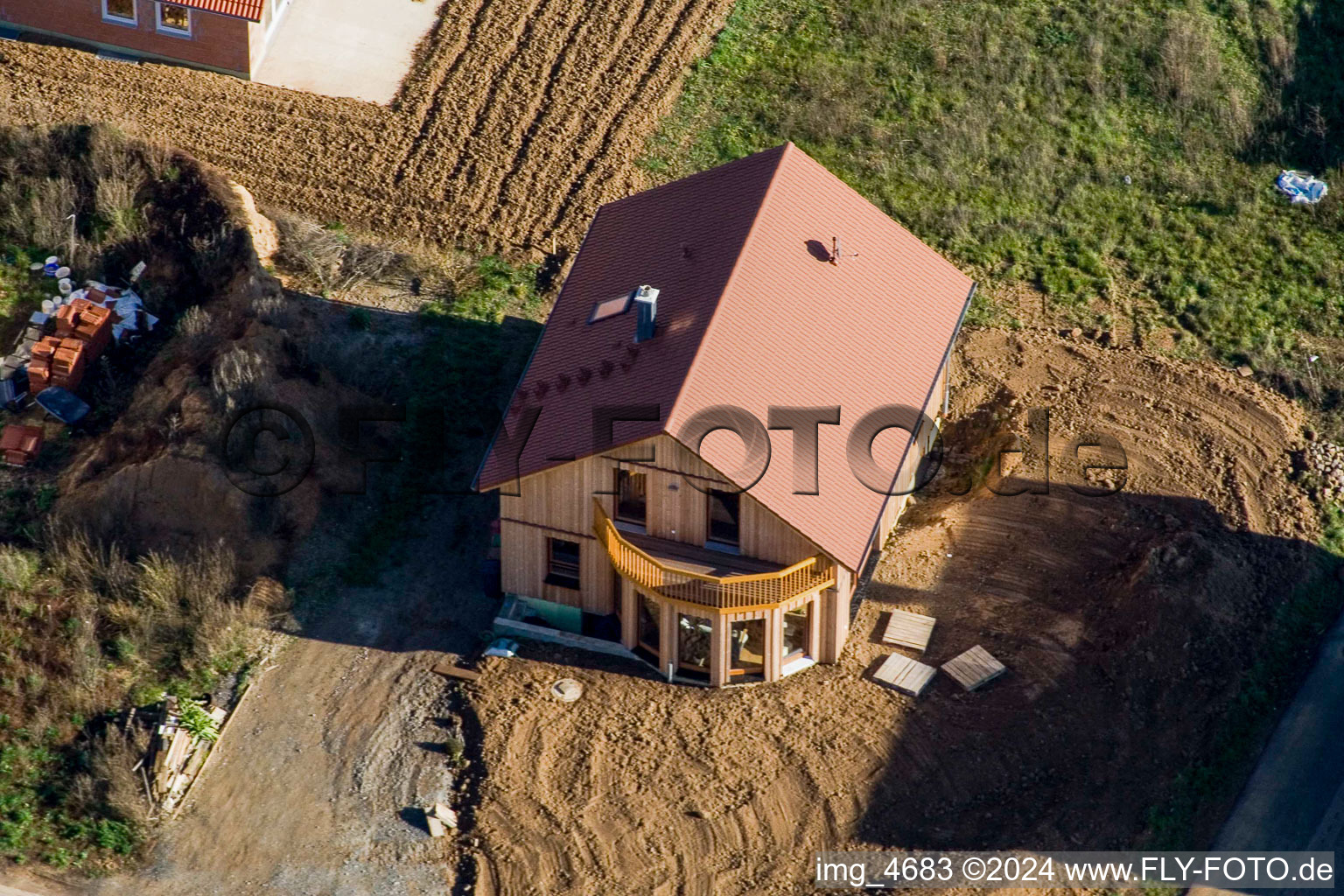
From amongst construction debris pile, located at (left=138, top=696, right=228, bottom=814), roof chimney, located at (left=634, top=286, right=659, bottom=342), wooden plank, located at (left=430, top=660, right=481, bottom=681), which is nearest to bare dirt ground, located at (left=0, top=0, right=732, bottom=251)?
roof chimney, located at (left=634, top=286, right=659, bottom=342)

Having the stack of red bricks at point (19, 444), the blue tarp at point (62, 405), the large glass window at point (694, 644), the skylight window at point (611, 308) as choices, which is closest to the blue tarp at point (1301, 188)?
the skylight window at point (611, 308)

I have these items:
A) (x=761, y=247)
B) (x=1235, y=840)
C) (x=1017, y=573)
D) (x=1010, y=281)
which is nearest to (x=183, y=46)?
(x=761, y=247)

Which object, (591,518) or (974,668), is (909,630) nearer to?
(974,668)

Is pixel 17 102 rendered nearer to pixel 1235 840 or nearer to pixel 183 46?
pixel 183 46

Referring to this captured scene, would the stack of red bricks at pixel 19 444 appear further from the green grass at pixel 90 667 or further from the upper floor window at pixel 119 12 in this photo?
the upper floor window at pixel 119 12

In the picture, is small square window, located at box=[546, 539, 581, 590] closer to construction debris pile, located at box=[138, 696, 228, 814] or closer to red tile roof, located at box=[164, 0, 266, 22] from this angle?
construction debris pile, located at box=[138, 696, 228, 814]

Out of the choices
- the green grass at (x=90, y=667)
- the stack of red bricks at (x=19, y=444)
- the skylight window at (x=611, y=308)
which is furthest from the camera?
the stack of red bricks at (x=19, y=444)
